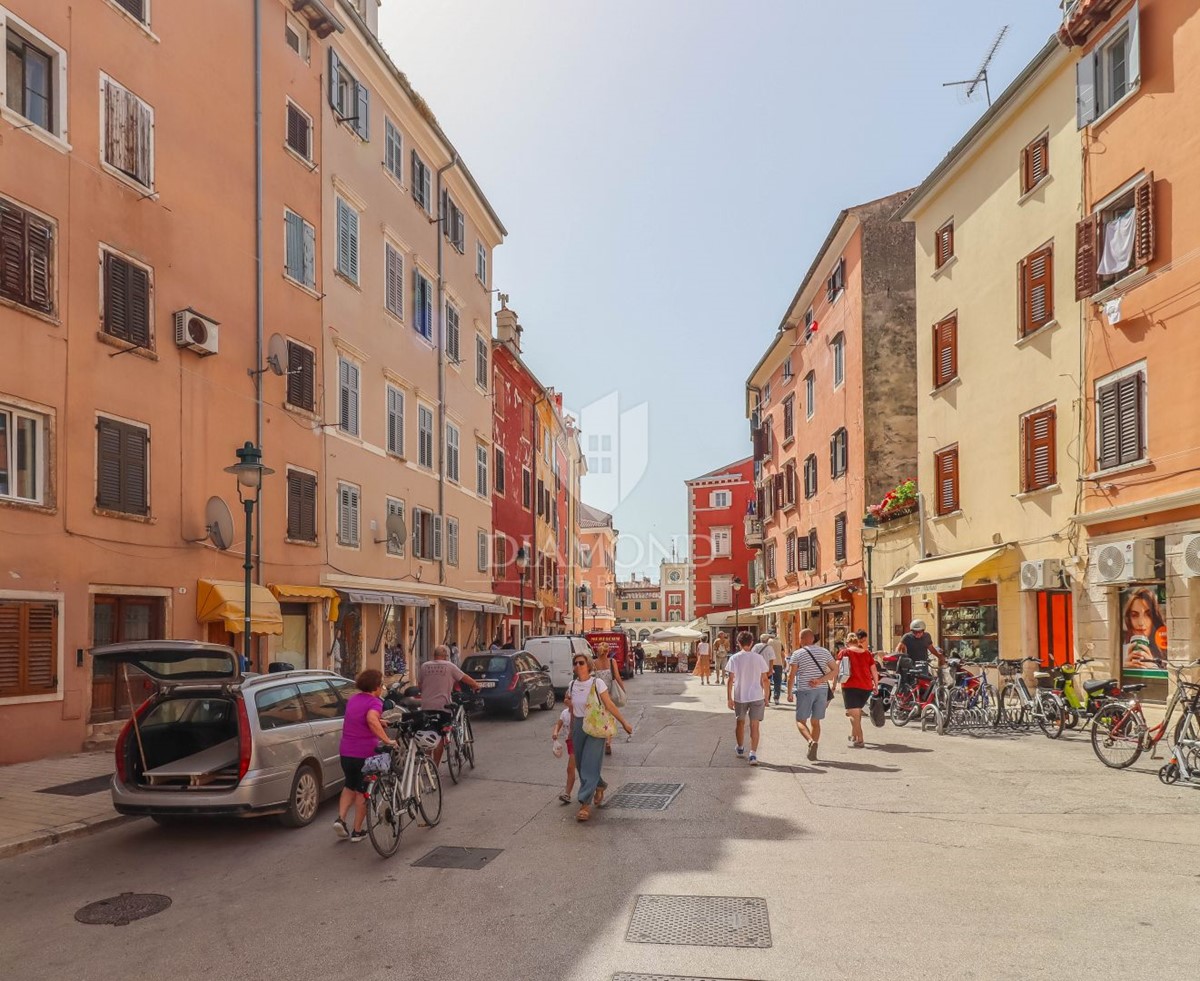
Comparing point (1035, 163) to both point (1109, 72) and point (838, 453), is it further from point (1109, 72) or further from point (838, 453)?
point (838, 453)

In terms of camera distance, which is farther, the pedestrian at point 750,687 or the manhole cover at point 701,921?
the pedestrian at point 750,687

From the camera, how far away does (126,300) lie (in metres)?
15.5

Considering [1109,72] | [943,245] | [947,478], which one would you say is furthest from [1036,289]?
[947,478]

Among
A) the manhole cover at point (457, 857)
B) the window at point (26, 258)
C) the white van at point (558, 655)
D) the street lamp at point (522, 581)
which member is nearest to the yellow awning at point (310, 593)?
the white van at point (558, 655)

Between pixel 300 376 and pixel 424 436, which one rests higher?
pixel 300 376

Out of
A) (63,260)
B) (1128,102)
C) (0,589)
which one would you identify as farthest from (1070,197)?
(0,589)

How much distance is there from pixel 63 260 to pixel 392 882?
11199 mm

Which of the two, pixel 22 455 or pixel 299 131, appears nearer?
pixel 22 455

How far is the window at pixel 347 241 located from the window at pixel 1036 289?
15.1 m

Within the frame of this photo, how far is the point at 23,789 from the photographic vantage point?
11.2 meters

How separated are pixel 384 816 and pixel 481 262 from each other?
3006 cm

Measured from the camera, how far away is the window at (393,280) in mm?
25894

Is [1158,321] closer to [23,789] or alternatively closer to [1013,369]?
[1013,369]

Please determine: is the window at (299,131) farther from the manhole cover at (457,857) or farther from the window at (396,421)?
the manhole cover at (457,857)
